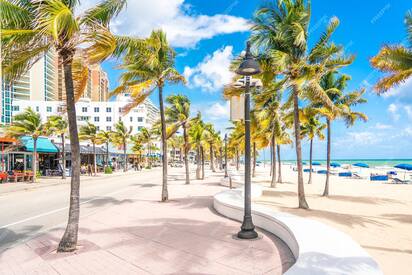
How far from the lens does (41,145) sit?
1443 inches

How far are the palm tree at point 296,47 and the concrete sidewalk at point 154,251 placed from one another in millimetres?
6814

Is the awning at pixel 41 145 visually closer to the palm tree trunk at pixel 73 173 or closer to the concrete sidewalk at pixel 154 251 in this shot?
the concrete sidewalk at pixel 154 251

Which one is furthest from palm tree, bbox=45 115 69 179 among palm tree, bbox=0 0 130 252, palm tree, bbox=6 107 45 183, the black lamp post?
the black lamp post

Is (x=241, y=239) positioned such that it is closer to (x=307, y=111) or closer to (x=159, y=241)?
(x=159, y=241)

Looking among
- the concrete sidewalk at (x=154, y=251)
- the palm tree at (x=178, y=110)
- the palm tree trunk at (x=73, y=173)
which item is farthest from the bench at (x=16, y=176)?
the palm tree trunk at (x=73, y=173)

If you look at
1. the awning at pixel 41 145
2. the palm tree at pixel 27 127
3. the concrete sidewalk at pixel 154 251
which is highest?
the palm tree at pixel 27 127

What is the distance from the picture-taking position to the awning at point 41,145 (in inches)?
1307

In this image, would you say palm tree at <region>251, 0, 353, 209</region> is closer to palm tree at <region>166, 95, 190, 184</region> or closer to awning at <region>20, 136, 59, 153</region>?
palm tree at <region>166, 95, 190, 184</region>

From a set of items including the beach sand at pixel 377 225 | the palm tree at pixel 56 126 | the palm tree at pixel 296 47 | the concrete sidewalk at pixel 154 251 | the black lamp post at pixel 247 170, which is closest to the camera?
the concrete sidewalk at pixel 154 251

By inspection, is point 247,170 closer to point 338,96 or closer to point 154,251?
point 154,251

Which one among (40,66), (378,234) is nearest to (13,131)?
(378,234)

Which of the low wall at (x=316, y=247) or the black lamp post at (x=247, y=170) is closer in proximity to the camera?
the low wall at (x=316, y=247)

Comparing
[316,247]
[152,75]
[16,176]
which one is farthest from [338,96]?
[16,176]

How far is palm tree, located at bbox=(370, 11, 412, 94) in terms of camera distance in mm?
9938
